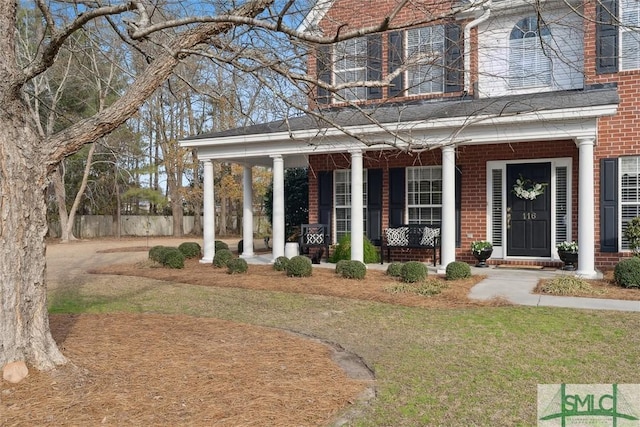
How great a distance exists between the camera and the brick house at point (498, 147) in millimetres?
9406

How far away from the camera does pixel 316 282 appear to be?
9.61m

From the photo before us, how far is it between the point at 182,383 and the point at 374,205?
9.23m

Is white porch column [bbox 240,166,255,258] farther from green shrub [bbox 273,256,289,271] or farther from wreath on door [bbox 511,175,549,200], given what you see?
wreath on door [bbox 511,175,549,200]

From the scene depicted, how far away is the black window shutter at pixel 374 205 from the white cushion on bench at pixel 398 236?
31.1 inches

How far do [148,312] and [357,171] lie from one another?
17.9 ft

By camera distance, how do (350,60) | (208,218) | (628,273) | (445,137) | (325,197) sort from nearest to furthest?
(350,60), (628,273), (445,137), (208,218), (325,197)

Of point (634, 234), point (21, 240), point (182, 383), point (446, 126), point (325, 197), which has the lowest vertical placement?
point (182, 383)

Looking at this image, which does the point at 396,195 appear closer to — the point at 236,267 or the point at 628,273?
the point at 236,267

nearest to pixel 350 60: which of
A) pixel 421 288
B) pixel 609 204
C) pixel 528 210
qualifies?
pixel 421 288

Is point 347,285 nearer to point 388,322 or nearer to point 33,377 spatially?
point 388,322

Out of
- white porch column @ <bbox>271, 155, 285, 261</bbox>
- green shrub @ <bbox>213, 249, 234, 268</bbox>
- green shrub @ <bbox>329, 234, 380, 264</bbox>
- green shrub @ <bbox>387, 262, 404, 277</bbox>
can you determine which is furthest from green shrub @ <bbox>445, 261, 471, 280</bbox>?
green shrub @ <bbox>213, 249, 234, 268</bbox>

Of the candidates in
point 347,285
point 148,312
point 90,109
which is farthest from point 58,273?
point 90,109

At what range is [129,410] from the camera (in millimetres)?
3496

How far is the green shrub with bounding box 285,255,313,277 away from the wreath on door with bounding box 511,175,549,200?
4.99m
